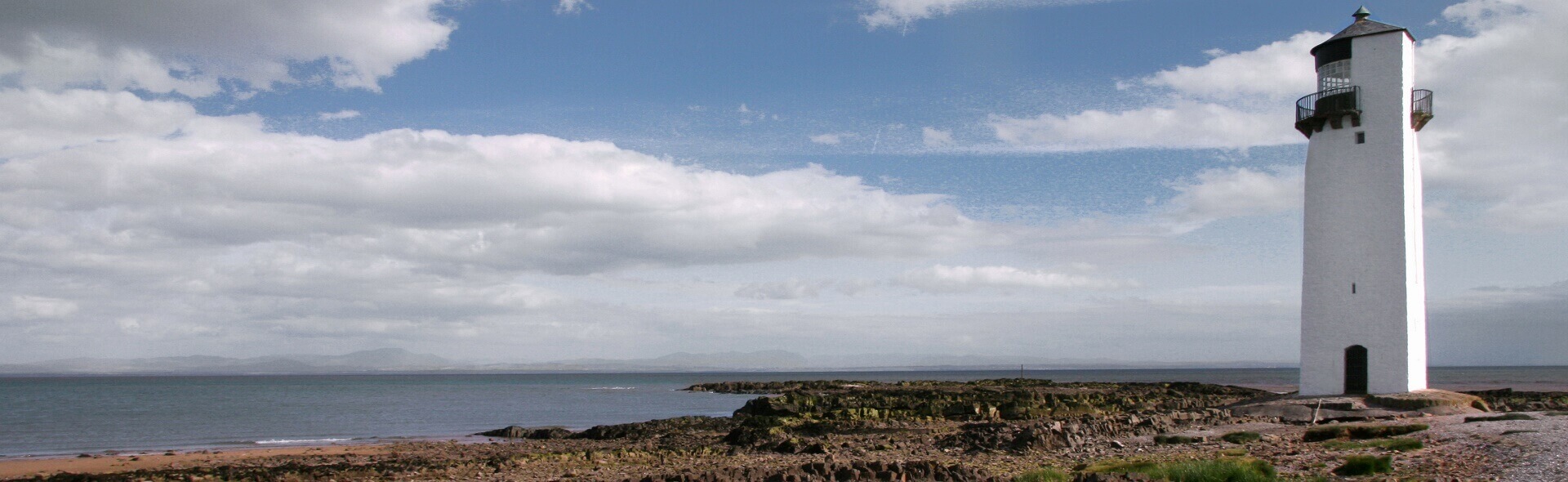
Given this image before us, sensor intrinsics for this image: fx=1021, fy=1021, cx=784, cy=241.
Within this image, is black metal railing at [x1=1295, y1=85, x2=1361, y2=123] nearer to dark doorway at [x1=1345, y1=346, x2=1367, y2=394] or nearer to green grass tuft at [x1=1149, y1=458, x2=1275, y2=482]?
dark doorway at [x1=1345, y1=346, x2=1367, y2=394]

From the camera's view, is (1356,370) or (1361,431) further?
(1356,370)

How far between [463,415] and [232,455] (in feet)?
73.2

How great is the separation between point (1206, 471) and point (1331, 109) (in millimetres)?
16604

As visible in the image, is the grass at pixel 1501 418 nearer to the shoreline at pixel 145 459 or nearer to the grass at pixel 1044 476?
the grass at pixel 1044 476

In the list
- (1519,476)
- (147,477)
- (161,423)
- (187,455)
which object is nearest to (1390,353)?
(1519,476)

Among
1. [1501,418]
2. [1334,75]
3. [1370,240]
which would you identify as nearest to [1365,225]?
[1370,240]

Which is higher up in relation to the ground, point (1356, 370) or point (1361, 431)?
point (1356, 370)

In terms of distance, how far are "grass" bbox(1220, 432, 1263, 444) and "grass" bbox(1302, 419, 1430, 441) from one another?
0.82m

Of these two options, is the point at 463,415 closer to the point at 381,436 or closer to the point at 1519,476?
the point at 381,436

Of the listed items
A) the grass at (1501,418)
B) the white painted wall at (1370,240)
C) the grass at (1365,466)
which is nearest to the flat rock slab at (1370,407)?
the white painted wall at (1370,240)

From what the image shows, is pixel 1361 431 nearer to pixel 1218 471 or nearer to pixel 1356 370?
pixel 1218 471

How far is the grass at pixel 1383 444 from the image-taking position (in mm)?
15117

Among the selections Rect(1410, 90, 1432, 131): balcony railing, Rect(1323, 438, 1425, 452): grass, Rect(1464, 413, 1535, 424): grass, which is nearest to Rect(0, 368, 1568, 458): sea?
Rect(1323, 438, 1425, 452): grass

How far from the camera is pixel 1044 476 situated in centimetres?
1359
